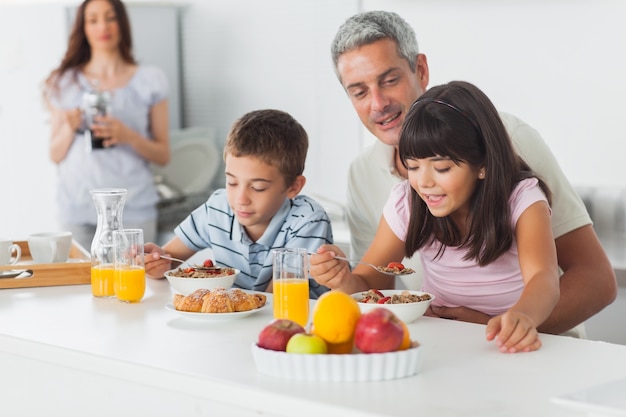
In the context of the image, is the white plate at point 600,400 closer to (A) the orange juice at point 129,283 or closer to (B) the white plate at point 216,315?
(B) the white plate at point 216,315

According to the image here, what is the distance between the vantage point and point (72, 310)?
1.87 meters

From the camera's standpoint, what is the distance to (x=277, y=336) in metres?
1.35

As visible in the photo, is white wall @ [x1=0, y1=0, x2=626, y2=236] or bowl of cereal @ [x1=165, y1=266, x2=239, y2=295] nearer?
bowl of cereal @ [x1=165, y1=266, x2=239, y2=295]

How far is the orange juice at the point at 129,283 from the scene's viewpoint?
75.2 inches

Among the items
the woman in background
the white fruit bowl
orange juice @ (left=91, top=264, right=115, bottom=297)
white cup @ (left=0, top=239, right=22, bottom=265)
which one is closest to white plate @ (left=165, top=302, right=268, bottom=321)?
orange juice @ (left=91, top=264, right=115, bottom=297)

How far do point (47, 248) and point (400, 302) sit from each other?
3.08 ft

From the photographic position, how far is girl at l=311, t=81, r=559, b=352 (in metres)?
1.86

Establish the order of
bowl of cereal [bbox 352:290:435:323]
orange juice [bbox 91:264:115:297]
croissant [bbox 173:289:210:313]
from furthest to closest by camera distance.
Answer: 1. orange juice [bbox 91:264:115:297]
2. croissant [bbox 173:289:210:313]
3. bowl of cereal [bbox 352:290:435:323]

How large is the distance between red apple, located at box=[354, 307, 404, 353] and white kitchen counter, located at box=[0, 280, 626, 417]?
0.16ft

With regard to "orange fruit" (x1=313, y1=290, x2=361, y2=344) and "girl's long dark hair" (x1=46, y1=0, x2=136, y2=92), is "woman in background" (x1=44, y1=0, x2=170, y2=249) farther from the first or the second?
"orange fruit" (x1=313, y1=290, x2=361, y2=344)

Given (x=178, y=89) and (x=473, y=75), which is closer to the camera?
(x=473, y=75)

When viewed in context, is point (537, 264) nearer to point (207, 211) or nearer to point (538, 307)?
point (538, 307)

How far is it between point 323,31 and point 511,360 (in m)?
2.85

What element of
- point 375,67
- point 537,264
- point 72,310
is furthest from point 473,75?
point 72,310
